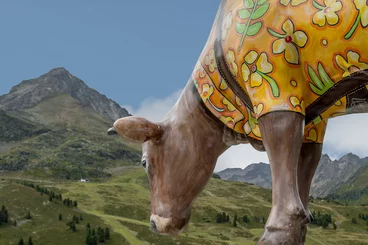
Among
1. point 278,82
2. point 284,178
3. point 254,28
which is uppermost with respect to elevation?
point 254,28

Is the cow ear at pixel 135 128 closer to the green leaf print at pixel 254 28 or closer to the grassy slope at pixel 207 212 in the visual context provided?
the green leaf print at pixel 254 28

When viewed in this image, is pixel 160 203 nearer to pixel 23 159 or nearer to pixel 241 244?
pixel 241 244

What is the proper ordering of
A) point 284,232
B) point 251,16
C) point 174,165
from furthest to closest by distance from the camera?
point 174,165 < point 251,16 < point 284,232

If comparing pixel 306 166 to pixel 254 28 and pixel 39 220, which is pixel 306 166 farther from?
pixel 39 220

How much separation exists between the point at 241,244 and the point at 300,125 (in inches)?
3922

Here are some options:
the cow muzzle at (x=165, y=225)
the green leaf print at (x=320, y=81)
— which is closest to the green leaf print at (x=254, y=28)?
the green leaf print at (x=320, y=81)

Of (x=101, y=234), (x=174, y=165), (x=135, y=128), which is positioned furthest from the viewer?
(x=101, y=234)

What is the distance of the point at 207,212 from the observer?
13125 centimetres

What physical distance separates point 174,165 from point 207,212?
128m

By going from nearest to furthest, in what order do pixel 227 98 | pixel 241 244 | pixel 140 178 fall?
pixel 227 98 → pixel 241 244 → pixel 140 178

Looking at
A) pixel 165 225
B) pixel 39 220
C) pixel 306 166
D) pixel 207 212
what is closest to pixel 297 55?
pixel 306 166

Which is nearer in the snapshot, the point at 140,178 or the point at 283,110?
the point at 283,110

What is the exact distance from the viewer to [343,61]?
4.37 m

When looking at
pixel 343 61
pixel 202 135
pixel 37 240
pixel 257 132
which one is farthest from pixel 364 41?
pixel 37 240
